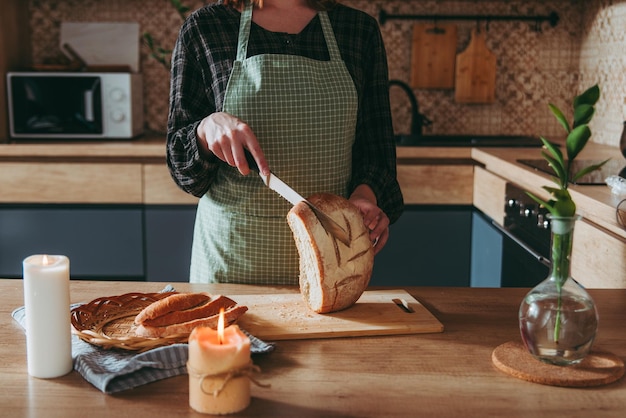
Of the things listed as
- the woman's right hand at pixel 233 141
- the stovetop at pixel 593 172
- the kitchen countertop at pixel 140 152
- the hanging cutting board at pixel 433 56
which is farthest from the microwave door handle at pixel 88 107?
the woman's right hand at pixel 233 141

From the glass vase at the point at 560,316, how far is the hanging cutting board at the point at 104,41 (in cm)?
262

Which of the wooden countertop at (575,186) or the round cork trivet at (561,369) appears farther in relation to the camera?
the wooden countertop at (575,186)

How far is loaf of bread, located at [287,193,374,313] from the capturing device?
108 centimetres

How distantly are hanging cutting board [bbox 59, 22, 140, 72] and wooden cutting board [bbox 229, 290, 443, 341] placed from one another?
7.48 ft

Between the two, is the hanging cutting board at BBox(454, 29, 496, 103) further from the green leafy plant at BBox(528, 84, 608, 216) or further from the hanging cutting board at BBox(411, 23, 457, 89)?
the green leafy plant at BBox(528, 84, 608, 216)

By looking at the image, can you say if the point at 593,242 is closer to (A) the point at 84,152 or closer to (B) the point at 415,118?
(B) the point at 415,118

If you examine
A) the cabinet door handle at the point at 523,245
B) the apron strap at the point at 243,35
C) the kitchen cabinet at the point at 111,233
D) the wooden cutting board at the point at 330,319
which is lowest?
Result: the kitchen cabinet at the point at 111,233

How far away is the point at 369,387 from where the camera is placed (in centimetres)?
81

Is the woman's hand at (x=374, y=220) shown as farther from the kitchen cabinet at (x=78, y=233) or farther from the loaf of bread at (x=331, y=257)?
the kitchen cabinet at (x=78, y=233)

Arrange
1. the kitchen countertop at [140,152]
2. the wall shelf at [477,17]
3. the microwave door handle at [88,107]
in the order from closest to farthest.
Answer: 1. the kitchen countertop at [140,152]
2. the microwave door handle at [88,107]
3. the wall shelf at [477,17]

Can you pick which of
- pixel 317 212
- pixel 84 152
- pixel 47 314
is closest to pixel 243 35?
pixel 317 212

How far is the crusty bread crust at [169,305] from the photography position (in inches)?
37.5

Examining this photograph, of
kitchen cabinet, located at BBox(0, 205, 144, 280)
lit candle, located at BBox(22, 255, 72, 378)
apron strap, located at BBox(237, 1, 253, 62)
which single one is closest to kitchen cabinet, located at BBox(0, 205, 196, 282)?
kitchen cabinet, located at BBox(0, 205, 144, 280)

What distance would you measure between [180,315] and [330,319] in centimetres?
22
